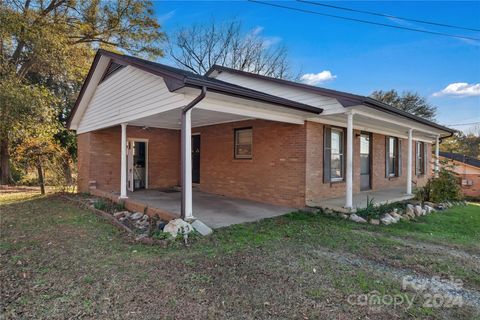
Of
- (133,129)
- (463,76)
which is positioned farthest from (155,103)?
(463,76)

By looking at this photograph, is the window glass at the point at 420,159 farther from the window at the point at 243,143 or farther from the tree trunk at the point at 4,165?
the tree trunk at the point at 4,165

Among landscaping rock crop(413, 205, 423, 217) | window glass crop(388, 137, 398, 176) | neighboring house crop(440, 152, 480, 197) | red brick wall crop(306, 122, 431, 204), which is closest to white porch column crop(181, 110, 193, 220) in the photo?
red brick wall crop(306, 122, 431, 204)

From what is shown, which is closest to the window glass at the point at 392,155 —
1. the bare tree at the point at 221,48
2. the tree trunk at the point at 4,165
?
the bare tree at the point at 221,48

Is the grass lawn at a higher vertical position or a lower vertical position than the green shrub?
lower

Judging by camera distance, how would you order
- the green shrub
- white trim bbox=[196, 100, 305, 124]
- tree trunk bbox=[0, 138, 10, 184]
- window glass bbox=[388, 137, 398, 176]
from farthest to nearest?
tree trunk bbox=[0, 138, 10, 184] → window glass bbox=[388, 137, 398, 176] → the green shrub → white trim bbox=[196, 100, 305, 124]

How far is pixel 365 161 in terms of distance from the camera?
10195 mm

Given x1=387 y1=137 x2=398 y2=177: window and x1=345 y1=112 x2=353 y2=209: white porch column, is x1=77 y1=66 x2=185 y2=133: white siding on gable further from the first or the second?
x1=387 y1=137 x2=398 y2=177: window

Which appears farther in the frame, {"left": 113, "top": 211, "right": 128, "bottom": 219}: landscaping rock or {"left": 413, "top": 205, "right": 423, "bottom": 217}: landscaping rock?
{"left": 413, "top": 205, "right": 423, "bottom": 217}: landscaping rock

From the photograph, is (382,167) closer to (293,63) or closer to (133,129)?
(133,129)

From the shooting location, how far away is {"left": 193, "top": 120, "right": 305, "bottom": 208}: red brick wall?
7.66m

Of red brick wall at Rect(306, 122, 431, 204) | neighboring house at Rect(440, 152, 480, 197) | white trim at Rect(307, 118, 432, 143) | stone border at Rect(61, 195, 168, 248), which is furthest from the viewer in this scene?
neighboring house at Rect(440, 152, 480, 197)

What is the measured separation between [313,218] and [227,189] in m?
3.51

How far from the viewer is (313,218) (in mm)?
6719

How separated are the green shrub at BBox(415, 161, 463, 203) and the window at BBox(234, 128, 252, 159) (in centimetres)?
583
